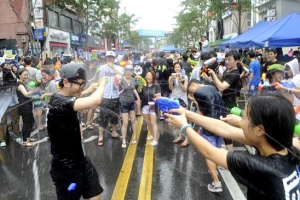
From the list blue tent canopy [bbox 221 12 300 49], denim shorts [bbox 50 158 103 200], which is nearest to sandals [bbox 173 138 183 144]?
denim shorts [bbox 50 158 103 200]

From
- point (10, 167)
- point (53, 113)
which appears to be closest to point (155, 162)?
point (10, 167)

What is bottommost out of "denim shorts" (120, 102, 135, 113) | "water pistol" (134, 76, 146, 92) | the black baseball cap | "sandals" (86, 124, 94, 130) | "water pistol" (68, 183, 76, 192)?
"sandals" (86, 124, 94, 130)

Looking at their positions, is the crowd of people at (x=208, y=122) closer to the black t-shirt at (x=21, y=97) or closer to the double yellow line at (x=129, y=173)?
the black t-shirt at (x=21, y=97)

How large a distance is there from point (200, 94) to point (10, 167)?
3546 mm

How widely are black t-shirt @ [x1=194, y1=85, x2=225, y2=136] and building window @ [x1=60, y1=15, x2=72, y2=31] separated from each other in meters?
29.5

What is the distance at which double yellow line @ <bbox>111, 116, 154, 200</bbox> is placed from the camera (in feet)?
13.5

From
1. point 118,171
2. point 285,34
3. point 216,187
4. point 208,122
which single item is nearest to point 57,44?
point 285,34

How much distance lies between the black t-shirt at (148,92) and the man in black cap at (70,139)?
3523mm

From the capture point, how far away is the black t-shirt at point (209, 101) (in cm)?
412

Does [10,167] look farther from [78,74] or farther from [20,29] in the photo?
[20,29]

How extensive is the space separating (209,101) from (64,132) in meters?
2.04

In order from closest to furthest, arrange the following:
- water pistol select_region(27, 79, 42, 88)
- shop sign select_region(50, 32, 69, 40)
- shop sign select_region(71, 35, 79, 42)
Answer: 1. water pistol select_region(27, 79, 42, 88)
2. shop sign select_region(50, 32, 69, 40)
3. shop sign select_region(71, 35, 79, 42)

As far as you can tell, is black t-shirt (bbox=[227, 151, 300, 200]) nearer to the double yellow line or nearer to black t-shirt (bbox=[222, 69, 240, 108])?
the double yellow line

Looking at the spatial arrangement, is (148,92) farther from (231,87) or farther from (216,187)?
(216,187)
